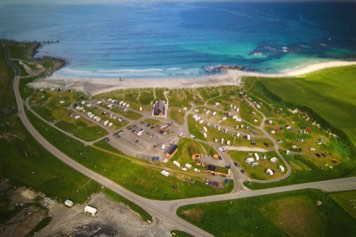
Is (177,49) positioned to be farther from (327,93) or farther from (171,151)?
(171,151)

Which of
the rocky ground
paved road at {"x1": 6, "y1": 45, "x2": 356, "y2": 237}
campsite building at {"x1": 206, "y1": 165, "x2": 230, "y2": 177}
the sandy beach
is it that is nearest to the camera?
the rocky ground

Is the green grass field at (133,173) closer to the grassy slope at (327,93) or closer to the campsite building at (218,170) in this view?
the campsite building at (218,170)

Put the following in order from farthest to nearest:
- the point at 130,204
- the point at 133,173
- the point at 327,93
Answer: the point at 327,93 → the point at 133,173 → the point at 130,204

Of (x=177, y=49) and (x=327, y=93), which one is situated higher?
(x=177, y=49)

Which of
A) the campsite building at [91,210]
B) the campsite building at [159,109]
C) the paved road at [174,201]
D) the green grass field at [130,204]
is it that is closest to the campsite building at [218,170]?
the paved road at [174,201]

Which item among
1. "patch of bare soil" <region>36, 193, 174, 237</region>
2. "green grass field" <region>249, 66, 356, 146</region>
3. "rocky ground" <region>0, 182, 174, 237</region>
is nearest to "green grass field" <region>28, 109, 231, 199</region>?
"patch of bare soil" <region>36, 193, 174, 237</region>

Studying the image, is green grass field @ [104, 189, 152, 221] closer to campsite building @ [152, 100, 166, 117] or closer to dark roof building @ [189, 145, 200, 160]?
dark roof building @ [189, 145, 200, 160]

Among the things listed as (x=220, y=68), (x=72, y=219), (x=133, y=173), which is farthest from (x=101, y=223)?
(x=220, y=68)

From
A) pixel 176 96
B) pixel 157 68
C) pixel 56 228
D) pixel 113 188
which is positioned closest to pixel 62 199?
pixel 56 228
